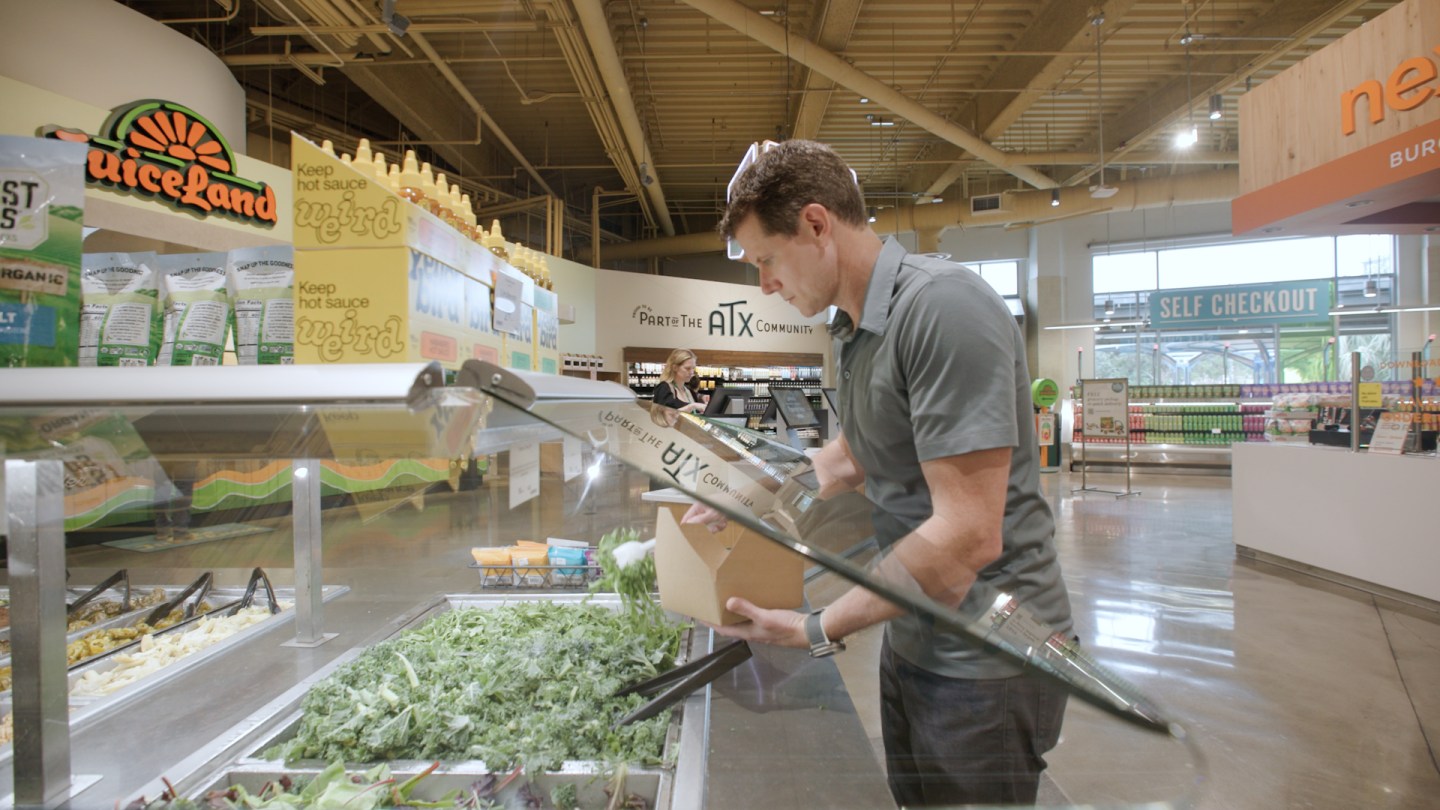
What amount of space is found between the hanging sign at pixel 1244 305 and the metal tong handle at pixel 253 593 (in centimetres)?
1422

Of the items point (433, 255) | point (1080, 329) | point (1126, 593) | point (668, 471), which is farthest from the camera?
point (1080, 329)

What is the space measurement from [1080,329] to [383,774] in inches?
671

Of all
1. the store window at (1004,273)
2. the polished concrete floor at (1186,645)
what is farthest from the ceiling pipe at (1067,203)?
the polished concrete floor at (1186,645)

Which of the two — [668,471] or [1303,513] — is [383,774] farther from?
[1303,513]

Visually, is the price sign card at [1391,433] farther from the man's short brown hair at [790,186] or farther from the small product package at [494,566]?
the small product package at [494,566]

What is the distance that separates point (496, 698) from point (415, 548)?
1.29 feet

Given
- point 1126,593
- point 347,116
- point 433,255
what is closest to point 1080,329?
point 1126,593

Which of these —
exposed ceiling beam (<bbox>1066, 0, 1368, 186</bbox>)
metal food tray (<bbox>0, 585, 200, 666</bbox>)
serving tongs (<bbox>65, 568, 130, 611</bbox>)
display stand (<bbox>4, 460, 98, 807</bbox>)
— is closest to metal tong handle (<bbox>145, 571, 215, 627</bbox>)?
metal food tray (<bbox>0, 585, 200, 666</bbox>)

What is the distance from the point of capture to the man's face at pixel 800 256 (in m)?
1.16

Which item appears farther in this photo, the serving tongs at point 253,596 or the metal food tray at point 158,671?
the serving tongs at point 253,596

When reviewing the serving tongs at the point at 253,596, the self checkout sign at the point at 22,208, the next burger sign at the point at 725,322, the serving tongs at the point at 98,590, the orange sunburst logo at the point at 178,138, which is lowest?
the serving tongs at the point at 253,596

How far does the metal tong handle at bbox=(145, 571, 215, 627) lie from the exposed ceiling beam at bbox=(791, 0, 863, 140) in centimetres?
595

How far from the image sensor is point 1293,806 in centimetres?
231

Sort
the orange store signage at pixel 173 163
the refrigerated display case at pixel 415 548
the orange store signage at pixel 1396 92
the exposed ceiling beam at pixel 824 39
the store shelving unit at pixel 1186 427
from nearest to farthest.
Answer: the refrigerated display case at pixel 415 548 < the orange store signage at pixel 1396 92 < the orange store signage at pixel 173 163 < the exposed ceiling beam at pixel 824 39 < the store shelving unit at pixel 1186 427
